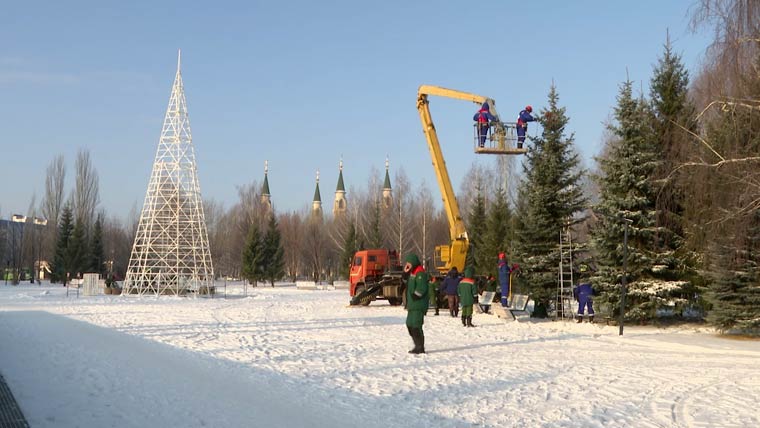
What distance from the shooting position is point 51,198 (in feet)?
237

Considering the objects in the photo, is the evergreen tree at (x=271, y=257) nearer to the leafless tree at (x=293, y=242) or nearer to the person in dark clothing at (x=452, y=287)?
the leafless tree at (x=293, y=242)

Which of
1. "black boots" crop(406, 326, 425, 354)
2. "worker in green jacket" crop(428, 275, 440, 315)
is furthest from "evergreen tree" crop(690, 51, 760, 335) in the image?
"worker in green jacket" crop(428, 275, 440, 315)

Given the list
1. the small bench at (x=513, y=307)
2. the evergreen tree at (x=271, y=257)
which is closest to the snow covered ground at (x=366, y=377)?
the small bench at (x=513, y=307)

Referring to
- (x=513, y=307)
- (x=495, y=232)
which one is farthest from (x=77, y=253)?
(x=513, y=307)

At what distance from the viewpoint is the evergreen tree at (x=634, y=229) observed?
19953mm

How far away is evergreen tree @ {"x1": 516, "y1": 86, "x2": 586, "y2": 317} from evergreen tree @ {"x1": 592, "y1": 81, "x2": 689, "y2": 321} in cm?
264

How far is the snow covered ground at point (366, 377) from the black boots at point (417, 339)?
1.65ft

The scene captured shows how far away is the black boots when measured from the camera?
42.0 feet

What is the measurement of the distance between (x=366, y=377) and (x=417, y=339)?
286 centimetres

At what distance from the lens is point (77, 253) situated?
63.9m

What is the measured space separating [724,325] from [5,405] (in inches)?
685

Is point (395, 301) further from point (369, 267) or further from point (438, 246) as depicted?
point (438, 246)

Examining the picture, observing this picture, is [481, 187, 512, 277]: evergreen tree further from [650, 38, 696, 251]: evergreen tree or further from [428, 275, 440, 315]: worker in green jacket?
[650, 38, 696, 251]: evergreen tree

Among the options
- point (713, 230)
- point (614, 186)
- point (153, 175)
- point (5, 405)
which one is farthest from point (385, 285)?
point (5, 405)
